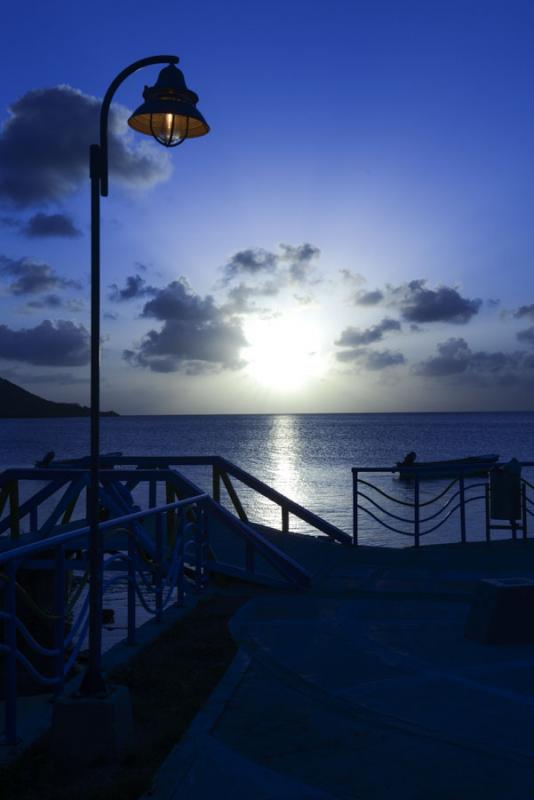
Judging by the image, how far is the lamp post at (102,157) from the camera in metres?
4.67

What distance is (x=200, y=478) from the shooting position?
2291 inches

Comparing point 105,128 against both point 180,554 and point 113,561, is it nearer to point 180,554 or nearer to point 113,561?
point 113,561

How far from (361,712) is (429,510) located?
34.5 metres

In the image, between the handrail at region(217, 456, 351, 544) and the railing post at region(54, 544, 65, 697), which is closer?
the railing post at region(54, 544, 65, 697)

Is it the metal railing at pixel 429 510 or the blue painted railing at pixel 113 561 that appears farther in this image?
the metal railing at pixel 429 510

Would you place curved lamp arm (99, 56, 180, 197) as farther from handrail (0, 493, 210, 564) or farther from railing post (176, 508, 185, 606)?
railing post (176, 508, 185, 606)

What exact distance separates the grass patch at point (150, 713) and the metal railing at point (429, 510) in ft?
16.6

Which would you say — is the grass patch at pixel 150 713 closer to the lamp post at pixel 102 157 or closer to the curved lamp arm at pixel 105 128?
the lamp post at pixel 102 157

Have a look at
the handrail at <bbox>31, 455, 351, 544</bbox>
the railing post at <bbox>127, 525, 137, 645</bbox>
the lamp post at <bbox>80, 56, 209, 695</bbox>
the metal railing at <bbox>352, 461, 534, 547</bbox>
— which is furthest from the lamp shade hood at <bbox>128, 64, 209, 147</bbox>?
the handrail at <bbox>31, 455, 351, 544</bbox>

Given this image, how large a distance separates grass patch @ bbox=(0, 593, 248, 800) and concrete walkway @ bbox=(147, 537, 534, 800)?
0.14 meters

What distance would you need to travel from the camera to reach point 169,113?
18.0 feet

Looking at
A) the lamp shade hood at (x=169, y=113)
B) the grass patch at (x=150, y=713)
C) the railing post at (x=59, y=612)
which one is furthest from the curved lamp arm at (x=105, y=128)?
the grass patch at (x=150, y=713)

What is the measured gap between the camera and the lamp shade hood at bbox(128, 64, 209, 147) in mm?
5441

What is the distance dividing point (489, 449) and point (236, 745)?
4215 inches
